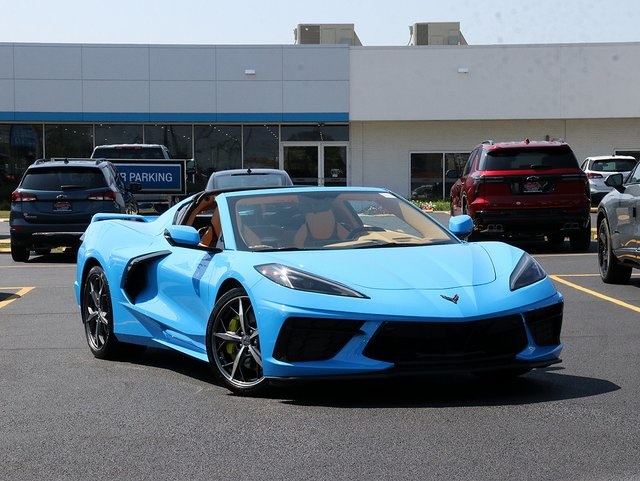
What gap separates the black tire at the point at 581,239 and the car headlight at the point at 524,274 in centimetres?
1243

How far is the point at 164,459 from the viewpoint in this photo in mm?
5293

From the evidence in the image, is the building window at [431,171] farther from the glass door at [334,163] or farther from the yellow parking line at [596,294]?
the yellow parking line at [596,294]

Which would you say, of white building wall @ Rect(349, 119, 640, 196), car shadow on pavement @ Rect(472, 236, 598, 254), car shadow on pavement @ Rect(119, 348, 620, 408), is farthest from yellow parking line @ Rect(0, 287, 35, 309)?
white building wall @ Rect(349, 119, 640, 196)

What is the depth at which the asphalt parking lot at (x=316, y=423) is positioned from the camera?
5.11 meters

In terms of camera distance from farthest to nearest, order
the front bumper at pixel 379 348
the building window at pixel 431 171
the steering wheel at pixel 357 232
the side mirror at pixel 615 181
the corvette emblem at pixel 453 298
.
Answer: the building window at pixel 431 171
the side mirror at pixel 615 181
the steering wheel at pixel 357 232
the corvette emblem at pixel 453 298
the front bumper at pixel 379 348

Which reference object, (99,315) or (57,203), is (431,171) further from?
(99,315)

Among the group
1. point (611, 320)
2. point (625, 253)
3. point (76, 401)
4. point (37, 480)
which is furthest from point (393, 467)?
point (625, 253)

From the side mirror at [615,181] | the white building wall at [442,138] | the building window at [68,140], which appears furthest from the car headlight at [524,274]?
the building window at [68,140]

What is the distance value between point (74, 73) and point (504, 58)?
15598 mm

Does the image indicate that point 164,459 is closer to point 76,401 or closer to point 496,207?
point 76,401

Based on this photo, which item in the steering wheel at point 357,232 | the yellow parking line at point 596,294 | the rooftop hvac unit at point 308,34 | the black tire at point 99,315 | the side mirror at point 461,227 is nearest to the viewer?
the steering wheel at point 357,232

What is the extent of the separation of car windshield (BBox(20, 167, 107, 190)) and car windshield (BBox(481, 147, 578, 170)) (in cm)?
639

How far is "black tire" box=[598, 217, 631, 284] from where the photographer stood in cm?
1332

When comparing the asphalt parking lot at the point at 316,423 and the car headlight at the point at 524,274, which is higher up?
the car headlight at the point at 524,274
